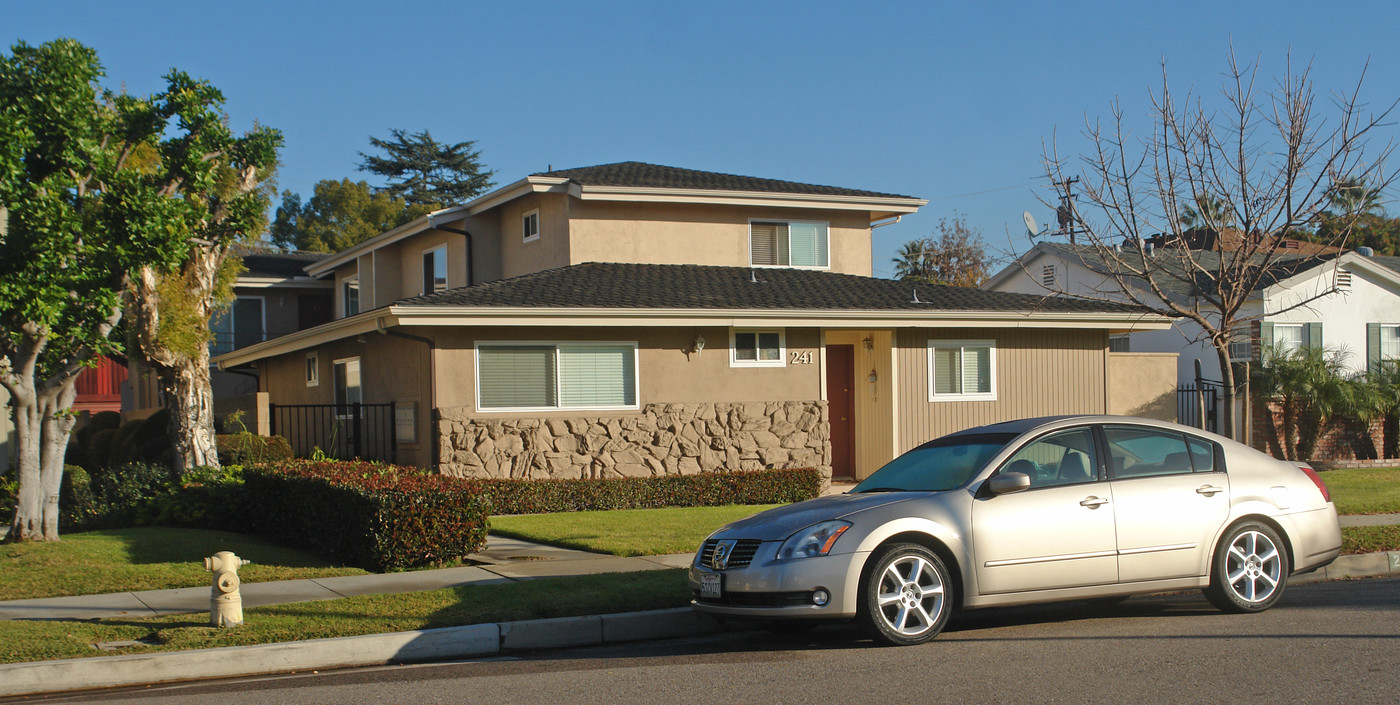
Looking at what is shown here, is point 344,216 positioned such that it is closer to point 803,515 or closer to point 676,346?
point 676,346

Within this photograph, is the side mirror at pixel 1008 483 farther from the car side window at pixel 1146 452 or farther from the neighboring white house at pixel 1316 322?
the neighboring white house at pixel 1316 322

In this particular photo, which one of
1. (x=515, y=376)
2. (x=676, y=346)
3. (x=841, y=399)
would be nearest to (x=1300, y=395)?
(x=841, y=399)

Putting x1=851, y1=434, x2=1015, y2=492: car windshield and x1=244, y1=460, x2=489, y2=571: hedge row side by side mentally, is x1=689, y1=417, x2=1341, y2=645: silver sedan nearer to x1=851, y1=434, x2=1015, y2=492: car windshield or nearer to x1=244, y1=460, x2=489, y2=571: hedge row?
x1=851, y1=434, x2=1015, y2=492: car windshield

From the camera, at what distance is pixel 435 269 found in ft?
81.5

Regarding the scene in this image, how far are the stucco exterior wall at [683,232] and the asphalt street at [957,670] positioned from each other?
539 inches

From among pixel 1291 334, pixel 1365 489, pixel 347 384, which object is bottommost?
pixel 1365 489

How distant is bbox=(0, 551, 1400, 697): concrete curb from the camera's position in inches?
281

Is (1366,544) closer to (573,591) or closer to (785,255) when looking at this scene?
(573,591)

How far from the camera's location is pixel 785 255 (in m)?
22.6

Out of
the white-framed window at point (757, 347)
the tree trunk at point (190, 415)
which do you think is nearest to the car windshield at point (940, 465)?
the white-framed window at point (757, 347)

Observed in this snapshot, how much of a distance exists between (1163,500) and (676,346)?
1095cm

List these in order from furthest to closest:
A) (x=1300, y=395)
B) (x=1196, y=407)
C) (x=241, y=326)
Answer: (x=241, y=326), (x=1196, y=407), (x=1300, y=395)

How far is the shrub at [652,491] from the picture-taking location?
16.3 metres

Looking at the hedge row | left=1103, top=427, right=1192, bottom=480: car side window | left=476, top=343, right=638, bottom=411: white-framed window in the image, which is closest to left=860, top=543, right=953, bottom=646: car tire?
left=1103, top=427, right=1192, bottom=480: car side window
